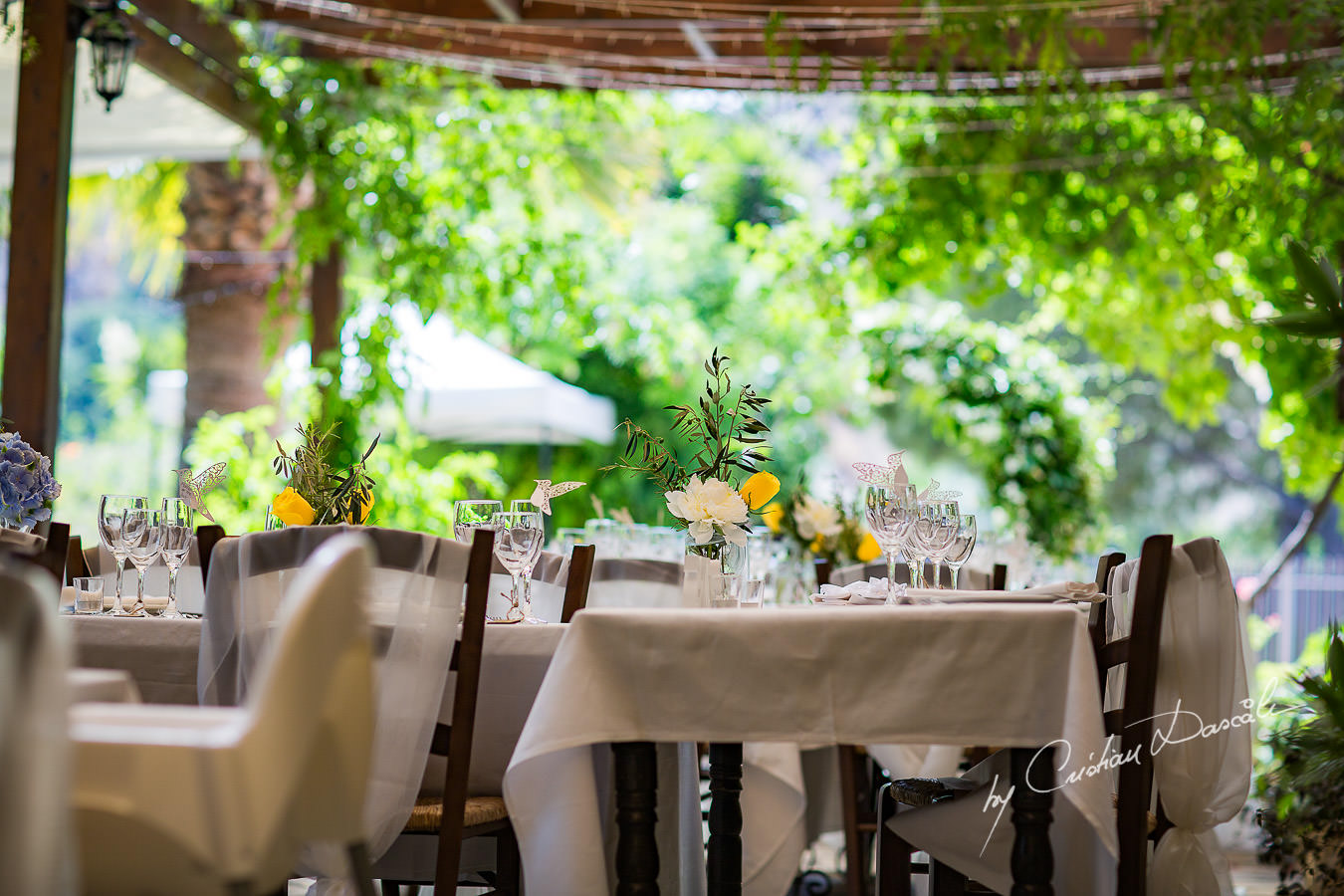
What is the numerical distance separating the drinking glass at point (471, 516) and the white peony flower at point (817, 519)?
1.64 m

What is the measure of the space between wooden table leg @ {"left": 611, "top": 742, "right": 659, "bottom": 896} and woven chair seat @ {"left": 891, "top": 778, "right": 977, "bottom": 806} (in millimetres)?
530

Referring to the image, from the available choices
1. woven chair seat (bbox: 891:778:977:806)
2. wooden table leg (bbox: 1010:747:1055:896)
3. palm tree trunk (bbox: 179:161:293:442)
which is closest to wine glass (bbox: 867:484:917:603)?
woven chair seat (bbox: 891:778:977:806)

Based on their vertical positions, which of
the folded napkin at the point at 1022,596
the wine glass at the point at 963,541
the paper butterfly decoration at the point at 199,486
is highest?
the paper butterfly decoration at the point at 199,486

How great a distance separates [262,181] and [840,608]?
613cm

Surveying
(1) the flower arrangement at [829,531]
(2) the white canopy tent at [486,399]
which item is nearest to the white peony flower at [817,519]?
(1) the flower arrangement at [829,531]

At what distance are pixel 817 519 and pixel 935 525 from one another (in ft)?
5.36

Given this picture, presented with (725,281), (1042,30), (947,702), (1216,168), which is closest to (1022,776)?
(947,702)

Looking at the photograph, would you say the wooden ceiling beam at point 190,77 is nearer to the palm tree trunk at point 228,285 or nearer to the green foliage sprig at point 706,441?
the palm tree trunk at point 228,285

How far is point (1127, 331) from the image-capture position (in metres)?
6.52

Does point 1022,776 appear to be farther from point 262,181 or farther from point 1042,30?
point 262,181

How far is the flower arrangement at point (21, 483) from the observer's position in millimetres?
2781

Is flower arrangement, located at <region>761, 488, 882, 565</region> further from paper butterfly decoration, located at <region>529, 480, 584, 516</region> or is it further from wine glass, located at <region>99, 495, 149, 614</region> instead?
wine glass, located at <region>99, 495, 149, 614</region>

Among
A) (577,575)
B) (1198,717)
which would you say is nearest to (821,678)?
(1198,717)

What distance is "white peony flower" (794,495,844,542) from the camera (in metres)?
3.93
